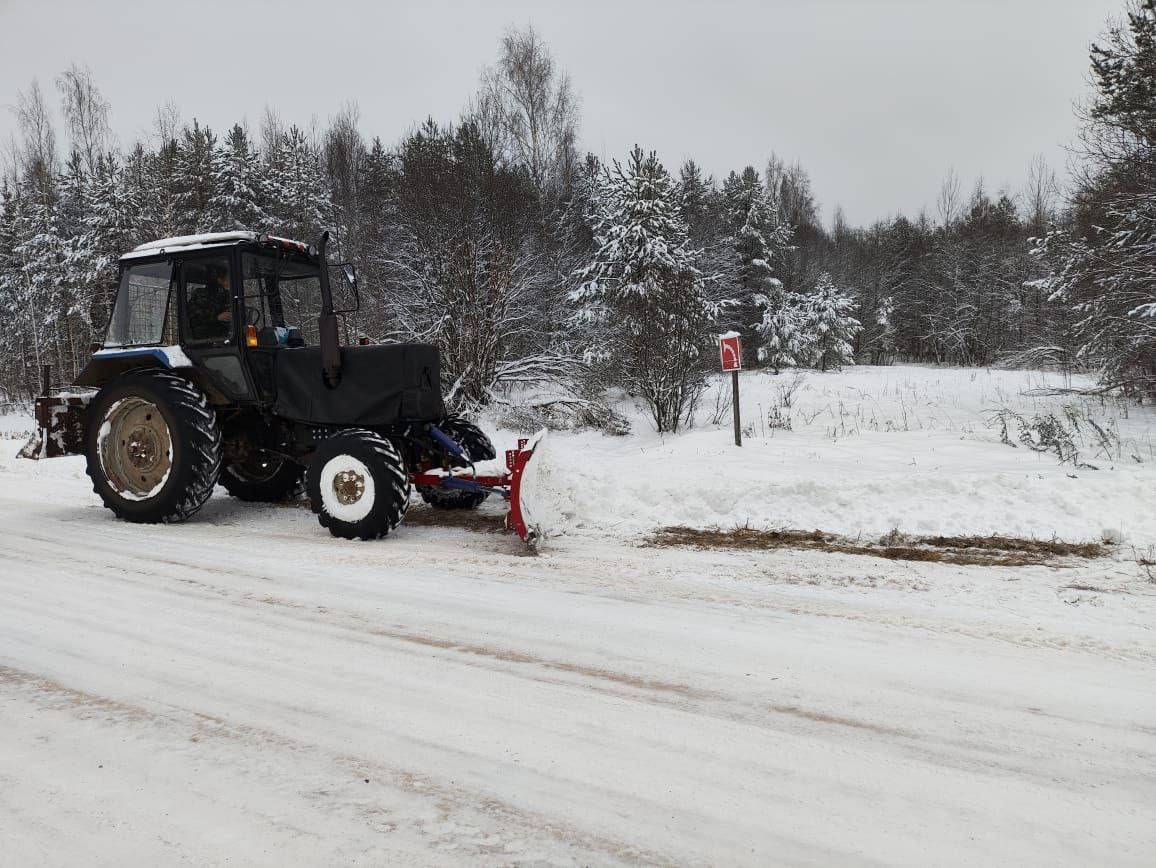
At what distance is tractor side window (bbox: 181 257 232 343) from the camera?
637 cm

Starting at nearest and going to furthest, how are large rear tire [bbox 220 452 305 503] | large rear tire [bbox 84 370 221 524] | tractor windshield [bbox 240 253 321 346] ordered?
large rear tire [bbox 84 370 221 524] < tractor windshield [bbox 240 253 321 346] < large rear tire [bbox 220 452 305 503]

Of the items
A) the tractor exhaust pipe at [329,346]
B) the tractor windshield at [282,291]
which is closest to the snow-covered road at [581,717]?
the tractor exhaust pipe at [329,346]

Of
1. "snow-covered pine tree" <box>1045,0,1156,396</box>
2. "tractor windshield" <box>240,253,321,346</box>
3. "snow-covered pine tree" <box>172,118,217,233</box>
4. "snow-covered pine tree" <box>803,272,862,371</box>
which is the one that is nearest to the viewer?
"tractor windshield" <box>240,253,321,346</box>

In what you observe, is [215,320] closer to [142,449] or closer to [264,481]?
[142,449]

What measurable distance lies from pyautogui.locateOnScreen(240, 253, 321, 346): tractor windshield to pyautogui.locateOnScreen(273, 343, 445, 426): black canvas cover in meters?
0.62

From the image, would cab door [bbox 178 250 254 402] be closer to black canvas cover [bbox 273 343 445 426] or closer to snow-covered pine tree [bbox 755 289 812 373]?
black canvas cover [bbox 273 343 445 426]

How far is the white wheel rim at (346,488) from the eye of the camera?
18.2 ft

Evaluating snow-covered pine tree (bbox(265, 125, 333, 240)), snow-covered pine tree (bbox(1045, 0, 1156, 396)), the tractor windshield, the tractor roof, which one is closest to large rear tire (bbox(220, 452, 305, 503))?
the tractor windshield

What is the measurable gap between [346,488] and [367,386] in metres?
0.92

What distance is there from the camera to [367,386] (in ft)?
19.7

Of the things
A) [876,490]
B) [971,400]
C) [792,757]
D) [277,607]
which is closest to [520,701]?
[792,757]

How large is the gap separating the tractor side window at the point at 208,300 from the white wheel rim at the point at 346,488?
1845 mm

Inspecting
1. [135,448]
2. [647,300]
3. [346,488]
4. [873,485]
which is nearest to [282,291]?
[135,448]

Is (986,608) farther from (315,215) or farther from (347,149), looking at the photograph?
(347,149)
